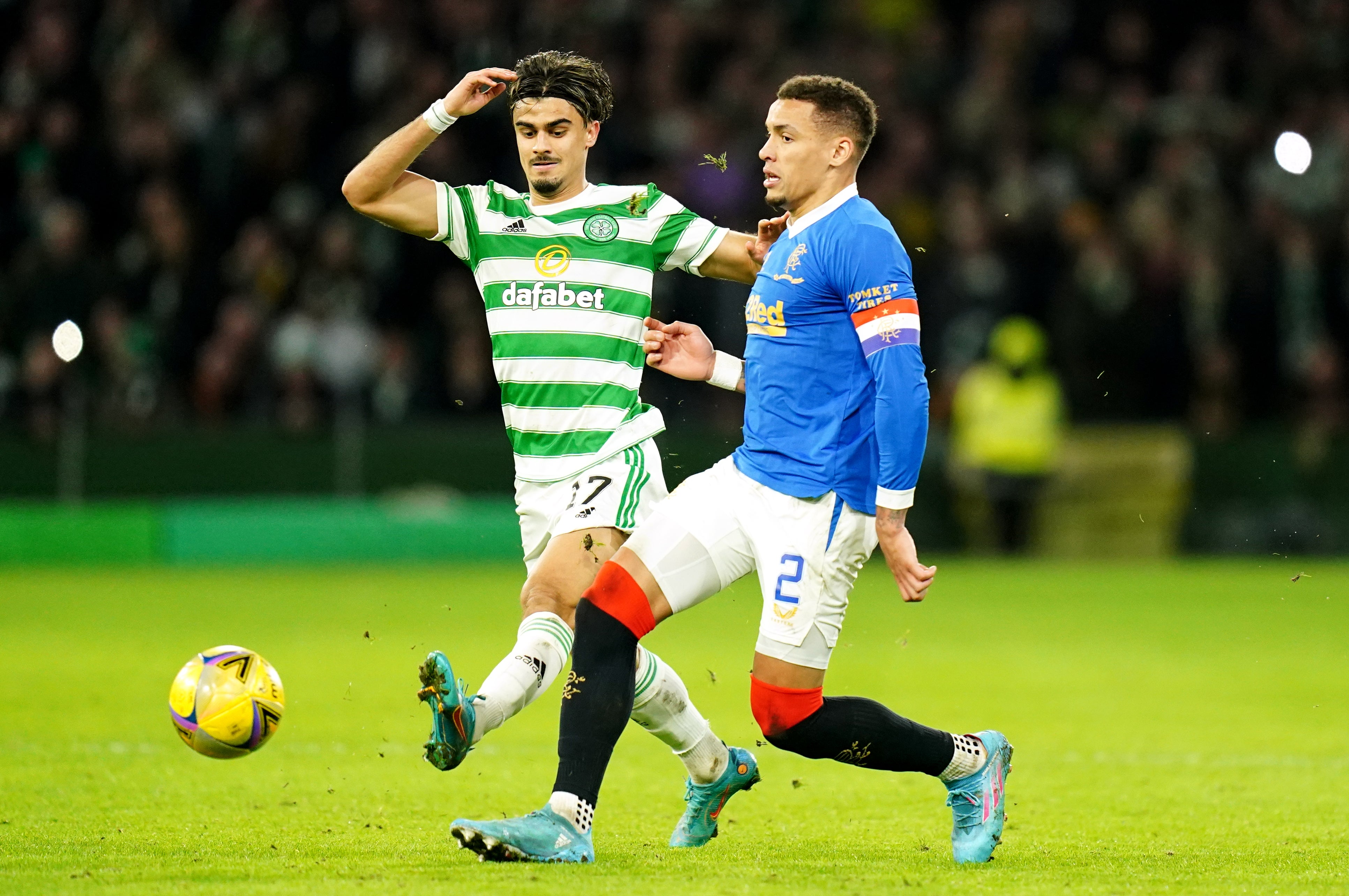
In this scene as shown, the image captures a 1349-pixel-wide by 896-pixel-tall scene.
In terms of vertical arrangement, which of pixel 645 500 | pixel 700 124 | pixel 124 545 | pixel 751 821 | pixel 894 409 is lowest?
pixel 124 545

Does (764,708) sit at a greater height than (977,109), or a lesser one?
lesser

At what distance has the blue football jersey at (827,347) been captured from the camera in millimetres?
5035

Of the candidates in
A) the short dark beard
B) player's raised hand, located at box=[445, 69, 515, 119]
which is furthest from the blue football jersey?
player's raised hand, located at box=[445, 69, 515, 119]

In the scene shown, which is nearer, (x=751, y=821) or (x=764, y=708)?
(x=764, y=708)

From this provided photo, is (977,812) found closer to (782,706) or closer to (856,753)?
(856,753)

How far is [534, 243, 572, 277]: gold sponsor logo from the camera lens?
19.4ft

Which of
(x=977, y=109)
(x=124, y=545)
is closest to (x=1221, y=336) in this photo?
(x=977, y=109)

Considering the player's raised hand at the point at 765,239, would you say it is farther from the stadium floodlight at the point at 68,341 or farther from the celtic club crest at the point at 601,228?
the stadium floodlight at the point at 68,341

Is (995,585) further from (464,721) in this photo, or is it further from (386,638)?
(464,721)

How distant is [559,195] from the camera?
5.98m

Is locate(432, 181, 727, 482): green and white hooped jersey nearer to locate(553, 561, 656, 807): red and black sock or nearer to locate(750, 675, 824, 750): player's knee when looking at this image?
Answer: locate(553, 561, 656, 807): red and black sock

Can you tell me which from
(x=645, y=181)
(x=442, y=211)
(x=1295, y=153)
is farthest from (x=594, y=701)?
(x=645, y=181)

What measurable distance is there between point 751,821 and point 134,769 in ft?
8.09

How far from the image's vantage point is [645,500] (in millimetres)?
5859
